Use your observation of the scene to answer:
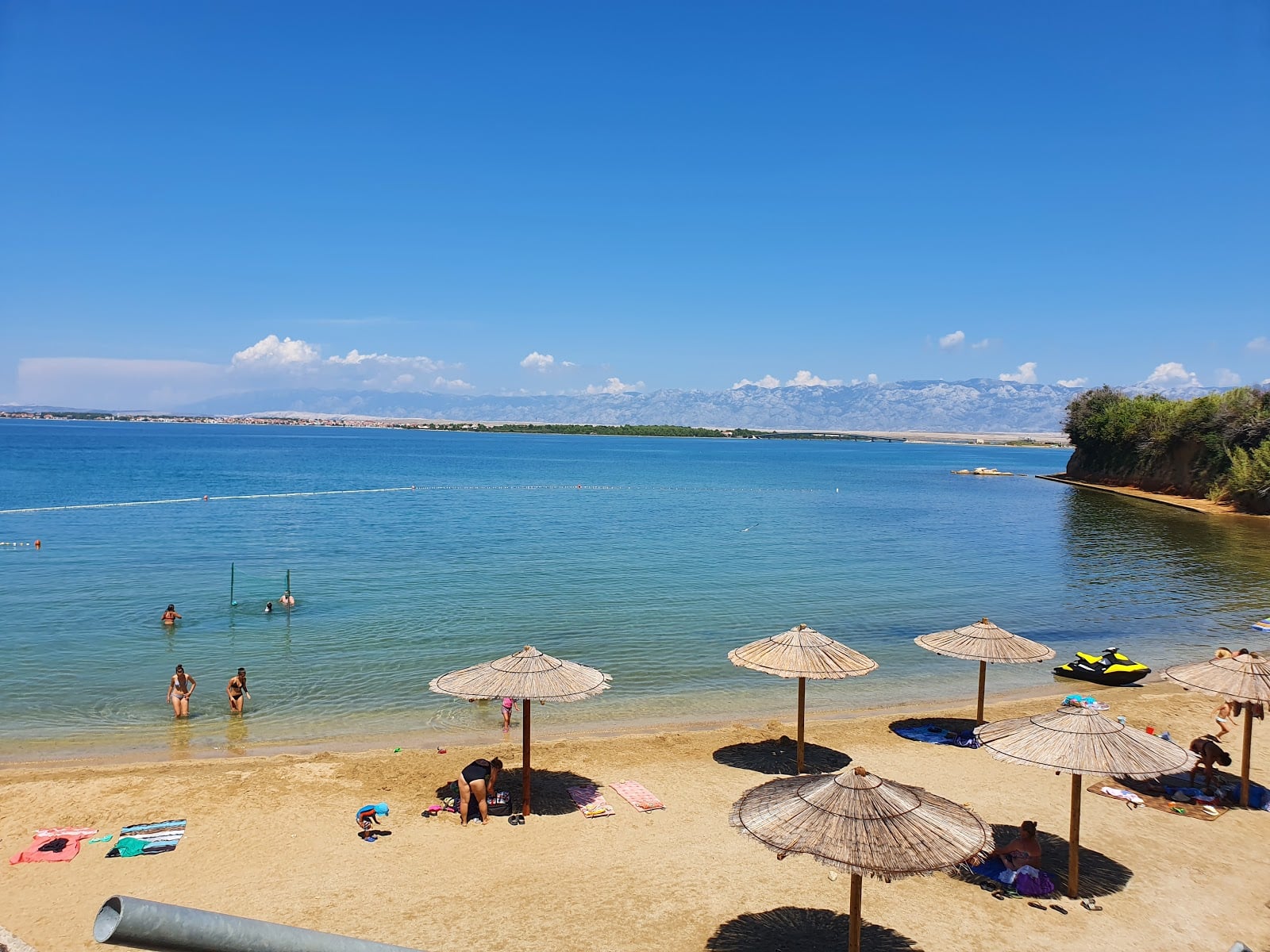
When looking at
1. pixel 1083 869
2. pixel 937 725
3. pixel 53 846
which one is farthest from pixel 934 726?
pixel 53 846

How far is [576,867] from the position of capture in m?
12.1

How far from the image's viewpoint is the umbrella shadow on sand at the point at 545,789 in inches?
550

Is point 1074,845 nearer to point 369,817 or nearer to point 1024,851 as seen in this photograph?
point 1024,851

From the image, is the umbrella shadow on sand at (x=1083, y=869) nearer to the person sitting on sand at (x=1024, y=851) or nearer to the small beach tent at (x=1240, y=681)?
the person sitting on sand at (x=1024, y=851)

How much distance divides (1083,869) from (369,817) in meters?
10.3

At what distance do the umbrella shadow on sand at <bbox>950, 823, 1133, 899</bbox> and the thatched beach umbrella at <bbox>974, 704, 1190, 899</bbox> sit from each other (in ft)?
0.99

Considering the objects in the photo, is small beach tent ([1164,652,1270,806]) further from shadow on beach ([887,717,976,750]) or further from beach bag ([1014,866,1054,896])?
shadow on beach ([887,717,976,750])

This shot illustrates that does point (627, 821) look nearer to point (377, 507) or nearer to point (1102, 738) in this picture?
point (1102, 738)

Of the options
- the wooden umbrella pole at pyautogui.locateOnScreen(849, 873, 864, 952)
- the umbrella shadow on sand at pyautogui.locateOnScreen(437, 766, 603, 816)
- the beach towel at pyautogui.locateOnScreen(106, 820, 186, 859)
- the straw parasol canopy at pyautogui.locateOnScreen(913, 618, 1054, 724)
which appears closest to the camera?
the wooden umbrella pole at pyautogui.locateOnScreen(849, 873, 864, 952)

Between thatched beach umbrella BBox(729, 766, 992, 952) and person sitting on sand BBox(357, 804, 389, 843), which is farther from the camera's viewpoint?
person sitting on sand BBox(357, 804, 389, 843)

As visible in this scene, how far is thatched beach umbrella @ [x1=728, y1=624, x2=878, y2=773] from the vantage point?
14.8m

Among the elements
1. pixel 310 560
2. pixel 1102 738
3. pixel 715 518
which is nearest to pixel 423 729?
pixel 1102 738

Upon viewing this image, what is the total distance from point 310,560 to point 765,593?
1996 cm

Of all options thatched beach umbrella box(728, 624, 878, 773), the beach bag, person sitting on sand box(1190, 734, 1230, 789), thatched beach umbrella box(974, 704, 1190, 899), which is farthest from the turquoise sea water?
thatched beach umbrella box(974, 704, 1190, 899)
